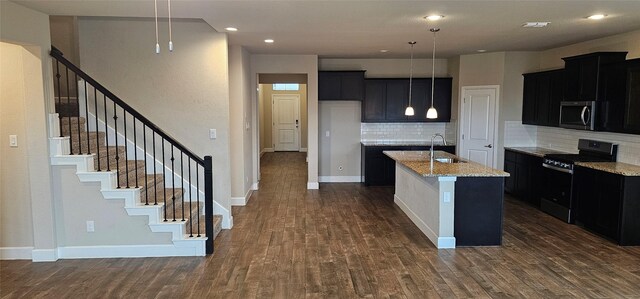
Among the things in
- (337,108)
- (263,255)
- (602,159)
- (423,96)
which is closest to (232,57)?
(337,108)

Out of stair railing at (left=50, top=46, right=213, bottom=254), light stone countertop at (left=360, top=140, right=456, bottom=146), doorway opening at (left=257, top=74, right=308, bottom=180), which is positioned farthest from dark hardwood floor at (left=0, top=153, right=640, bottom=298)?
doorway opening at (left=257, top=74, right=308, bottom=180)

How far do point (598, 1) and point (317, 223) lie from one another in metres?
4.07

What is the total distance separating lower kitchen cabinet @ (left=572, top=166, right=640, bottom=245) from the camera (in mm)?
4840

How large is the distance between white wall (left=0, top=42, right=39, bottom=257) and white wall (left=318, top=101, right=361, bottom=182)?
556 centimetres

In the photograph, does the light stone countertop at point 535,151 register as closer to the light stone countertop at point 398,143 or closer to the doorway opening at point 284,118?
the light stone countertop at point 398,143

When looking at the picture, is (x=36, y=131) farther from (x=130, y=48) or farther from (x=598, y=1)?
(x=598, y=1)

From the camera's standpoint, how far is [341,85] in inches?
338

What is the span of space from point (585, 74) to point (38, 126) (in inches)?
269

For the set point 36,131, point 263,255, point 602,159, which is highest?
point 36,131

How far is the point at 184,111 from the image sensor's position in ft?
17.9

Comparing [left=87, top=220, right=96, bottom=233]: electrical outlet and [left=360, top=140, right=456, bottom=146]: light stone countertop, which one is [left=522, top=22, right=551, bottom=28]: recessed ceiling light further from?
[left=87, top=220, right=96, bottom=233]: electrical outlet

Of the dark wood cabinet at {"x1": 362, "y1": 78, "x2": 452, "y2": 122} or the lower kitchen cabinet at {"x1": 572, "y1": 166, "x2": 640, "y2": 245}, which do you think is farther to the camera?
the dark wood cabinet at {"x1": 362, "y1": 78, "x2": 452, "y2": 122}

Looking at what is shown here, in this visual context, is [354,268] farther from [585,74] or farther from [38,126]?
[585,74]

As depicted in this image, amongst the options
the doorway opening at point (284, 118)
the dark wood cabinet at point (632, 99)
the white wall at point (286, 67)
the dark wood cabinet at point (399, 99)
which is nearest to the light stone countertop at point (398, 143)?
the dark wood cabinet at point (399, 99)
